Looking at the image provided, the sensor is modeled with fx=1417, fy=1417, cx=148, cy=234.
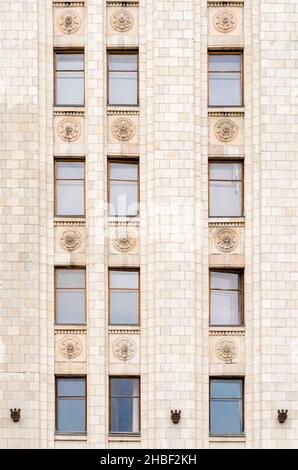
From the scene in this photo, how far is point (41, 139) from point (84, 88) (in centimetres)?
196

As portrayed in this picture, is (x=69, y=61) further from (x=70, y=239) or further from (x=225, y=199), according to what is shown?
(x=225, y=199)

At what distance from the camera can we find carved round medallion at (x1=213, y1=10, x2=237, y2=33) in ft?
132

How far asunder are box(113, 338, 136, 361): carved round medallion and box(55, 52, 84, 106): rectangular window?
6.81 meters

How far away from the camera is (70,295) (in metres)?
39.4

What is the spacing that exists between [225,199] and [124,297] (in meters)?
3.97

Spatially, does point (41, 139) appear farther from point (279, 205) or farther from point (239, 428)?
point (239, 428)

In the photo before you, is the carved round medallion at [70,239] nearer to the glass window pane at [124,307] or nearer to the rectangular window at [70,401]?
the glass window pane at [124,307]

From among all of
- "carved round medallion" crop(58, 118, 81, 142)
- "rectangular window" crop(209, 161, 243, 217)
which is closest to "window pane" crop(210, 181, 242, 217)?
"rectangular window" crop(209, 161, 243, 217)

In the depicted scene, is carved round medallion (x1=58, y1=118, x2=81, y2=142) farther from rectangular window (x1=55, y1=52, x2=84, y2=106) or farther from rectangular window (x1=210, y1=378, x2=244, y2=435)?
rectangular window (x1=210, y1=378, x2=244, y2=435)

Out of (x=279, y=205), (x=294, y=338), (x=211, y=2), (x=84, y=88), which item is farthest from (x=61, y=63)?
(x=294, y=338)

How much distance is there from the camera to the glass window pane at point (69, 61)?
132 feet

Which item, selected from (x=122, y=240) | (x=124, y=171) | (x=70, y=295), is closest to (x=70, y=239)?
(x=122, y=240)

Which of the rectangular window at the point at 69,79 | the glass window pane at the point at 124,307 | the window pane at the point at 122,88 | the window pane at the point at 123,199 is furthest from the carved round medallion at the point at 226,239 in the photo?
the rectangular window at the point at 69,79

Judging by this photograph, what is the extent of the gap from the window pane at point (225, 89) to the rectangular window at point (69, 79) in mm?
3706
